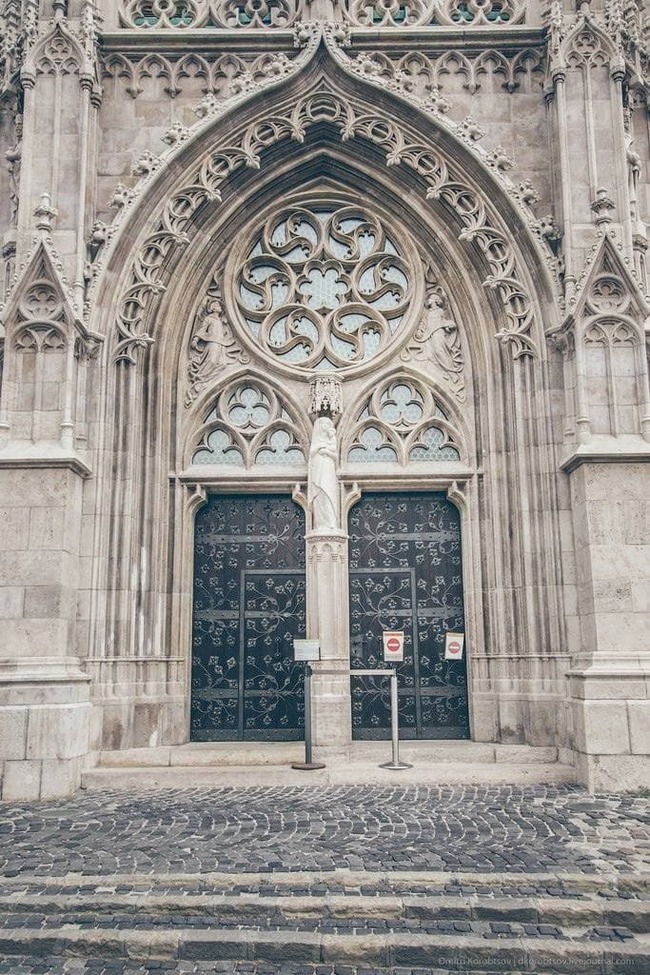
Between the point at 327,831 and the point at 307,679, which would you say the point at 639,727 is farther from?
the point at 327,831

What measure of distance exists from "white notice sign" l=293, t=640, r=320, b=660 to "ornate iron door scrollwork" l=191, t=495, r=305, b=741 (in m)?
1.67

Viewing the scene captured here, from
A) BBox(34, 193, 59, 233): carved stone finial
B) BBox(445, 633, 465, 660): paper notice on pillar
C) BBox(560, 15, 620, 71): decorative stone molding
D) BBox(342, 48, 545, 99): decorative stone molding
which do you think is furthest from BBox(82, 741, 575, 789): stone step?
BBox(342, 48, 545, 99): decorative stone molding

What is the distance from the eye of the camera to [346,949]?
16.1ft

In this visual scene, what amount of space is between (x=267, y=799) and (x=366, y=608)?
12.2 feet

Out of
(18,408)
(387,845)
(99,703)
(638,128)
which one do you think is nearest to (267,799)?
(387,845)

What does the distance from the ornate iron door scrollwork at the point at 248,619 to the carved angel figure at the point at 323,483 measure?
3.13ft

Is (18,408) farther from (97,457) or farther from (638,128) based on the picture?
(638,128)

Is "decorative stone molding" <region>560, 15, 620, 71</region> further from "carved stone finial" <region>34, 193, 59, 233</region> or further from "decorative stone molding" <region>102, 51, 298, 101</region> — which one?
"carved stone finial" <region>34, 193, 59, 233</region>

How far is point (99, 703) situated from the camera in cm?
1055

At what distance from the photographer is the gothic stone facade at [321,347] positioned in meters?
10.4

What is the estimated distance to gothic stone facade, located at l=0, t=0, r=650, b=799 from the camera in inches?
408

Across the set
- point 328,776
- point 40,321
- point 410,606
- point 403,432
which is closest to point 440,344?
point 403,432

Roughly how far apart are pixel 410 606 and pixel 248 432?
11.1 feet

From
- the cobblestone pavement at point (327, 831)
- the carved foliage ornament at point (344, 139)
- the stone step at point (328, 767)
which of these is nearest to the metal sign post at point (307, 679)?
the stone step at point (328, 767)
